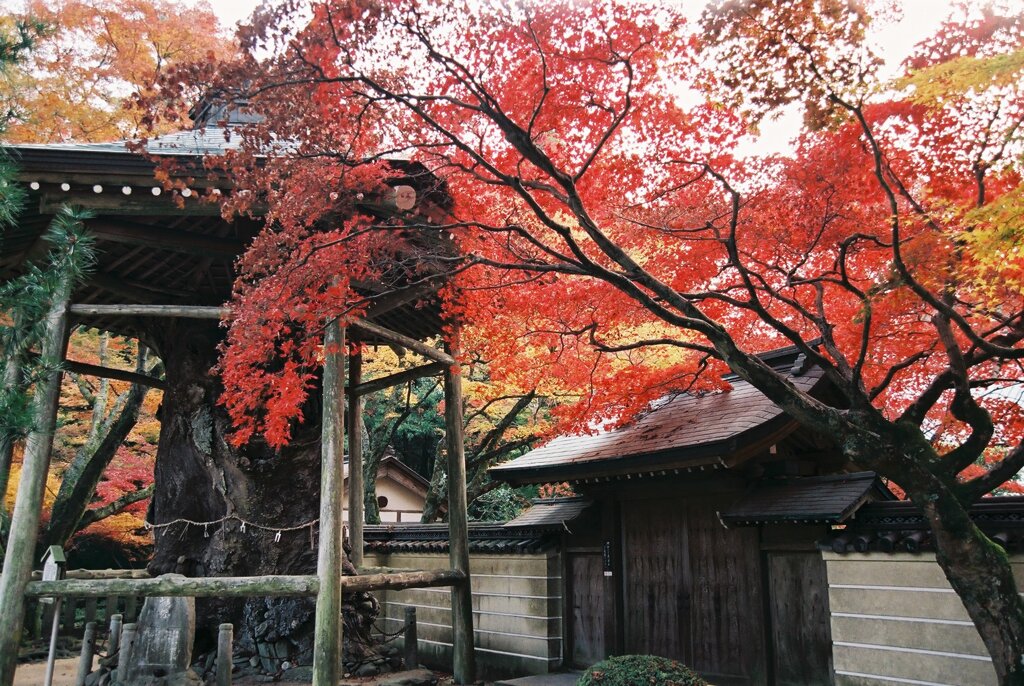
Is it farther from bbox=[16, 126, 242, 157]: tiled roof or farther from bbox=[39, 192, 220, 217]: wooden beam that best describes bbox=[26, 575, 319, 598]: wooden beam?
bbox=[16, 126, 242, 157]: tiled roof

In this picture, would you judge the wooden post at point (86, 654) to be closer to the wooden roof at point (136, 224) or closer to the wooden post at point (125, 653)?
the wooden post at point (125, 653)

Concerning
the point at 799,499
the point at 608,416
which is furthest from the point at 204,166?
the point at 799,499

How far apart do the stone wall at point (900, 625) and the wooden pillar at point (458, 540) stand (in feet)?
17.0

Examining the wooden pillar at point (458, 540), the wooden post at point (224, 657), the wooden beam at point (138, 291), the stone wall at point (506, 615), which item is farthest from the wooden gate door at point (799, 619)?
the wooden beam at point (138, 291)

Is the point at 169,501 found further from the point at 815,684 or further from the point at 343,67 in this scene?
the point at 815,684

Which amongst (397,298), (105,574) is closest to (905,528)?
(397,298)

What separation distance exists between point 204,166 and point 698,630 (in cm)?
852

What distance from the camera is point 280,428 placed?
987 cm

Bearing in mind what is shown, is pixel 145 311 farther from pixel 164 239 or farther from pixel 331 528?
pixel 331 528

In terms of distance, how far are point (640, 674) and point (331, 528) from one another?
375cm

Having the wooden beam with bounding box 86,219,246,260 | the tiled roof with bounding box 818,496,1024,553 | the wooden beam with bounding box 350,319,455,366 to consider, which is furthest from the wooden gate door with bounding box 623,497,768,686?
the wooden beam with bounding box 86,219,246,260

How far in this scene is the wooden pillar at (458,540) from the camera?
1091 cm

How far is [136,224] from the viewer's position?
9641 mm

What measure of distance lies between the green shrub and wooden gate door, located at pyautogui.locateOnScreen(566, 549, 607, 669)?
3625 mm
